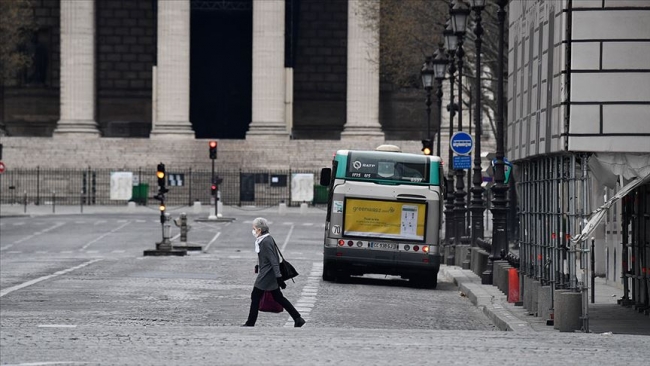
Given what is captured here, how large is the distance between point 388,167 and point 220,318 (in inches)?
482

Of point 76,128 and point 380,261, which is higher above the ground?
point 76,128

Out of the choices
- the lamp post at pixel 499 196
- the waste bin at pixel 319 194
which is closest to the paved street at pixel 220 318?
the lamp post at pixel 499 196

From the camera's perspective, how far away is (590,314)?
25531 mm

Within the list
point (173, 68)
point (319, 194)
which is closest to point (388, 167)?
point (319, 194)

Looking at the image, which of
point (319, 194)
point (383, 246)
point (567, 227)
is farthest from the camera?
point (319, 194)

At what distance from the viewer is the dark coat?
23750 mm

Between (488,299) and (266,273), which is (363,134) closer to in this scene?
(488,299)

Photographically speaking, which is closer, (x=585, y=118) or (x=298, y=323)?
(x=585, y=118)

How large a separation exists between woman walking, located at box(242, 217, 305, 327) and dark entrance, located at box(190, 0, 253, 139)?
75.1 metres

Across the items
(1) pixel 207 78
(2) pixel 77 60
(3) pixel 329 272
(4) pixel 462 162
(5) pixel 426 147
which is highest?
(2) pixel 77 60

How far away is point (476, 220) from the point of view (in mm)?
39781

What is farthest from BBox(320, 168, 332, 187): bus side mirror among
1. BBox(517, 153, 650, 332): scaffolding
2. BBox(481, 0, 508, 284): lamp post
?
BBox(517, 153, 650, 332): scaffolding

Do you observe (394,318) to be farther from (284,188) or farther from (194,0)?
(194,0)

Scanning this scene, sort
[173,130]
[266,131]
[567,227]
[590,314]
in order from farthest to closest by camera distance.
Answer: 1. [266,131]
2. [173,130]
3. [590,314]
4. [567,227]
